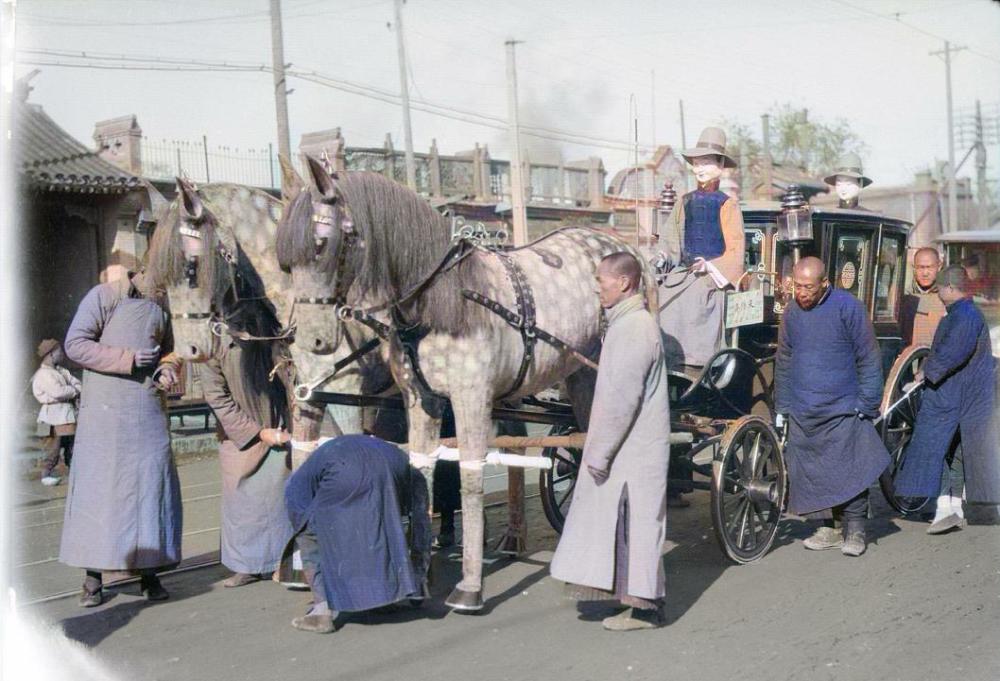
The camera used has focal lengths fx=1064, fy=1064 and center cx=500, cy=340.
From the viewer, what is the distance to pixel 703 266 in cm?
703

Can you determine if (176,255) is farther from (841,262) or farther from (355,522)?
(841,262)

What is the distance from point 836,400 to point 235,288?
3803 mm

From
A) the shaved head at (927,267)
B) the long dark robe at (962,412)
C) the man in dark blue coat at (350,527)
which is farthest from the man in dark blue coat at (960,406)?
the man in dark blue coat at (350,527)

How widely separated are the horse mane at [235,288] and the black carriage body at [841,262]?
3373 mm

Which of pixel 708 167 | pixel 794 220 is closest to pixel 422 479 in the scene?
pixel 708 167

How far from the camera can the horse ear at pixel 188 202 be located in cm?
571

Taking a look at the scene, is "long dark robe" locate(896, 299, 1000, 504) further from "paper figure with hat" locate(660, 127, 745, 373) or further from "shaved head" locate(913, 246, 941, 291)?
"paper figure with hat" locate(660, 127, 745, 373)

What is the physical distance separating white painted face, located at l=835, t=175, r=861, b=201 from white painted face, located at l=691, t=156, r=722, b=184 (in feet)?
6.51

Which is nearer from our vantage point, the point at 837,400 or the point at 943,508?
the point at 837,400

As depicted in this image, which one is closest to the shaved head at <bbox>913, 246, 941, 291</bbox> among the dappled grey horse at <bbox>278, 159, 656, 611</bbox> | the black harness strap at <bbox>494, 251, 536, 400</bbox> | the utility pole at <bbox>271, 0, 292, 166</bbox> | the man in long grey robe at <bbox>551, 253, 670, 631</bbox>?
the dappled grey horse at <bbox>278, 159, 656, 611</bbox>

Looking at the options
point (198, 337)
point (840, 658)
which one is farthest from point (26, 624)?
point (840, 658)

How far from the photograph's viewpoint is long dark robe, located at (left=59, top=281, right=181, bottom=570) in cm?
593

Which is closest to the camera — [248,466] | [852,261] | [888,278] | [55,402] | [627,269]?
[627,269]

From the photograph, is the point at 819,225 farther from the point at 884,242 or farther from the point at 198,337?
the point at 198,337
